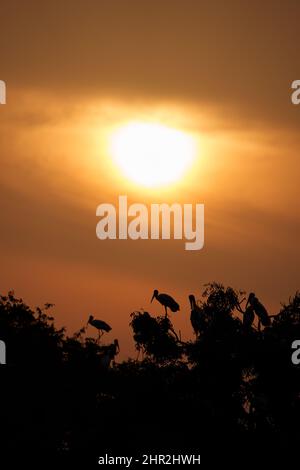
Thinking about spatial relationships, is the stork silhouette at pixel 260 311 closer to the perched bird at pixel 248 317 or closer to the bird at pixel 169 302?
the perched bird at pixel 248 317

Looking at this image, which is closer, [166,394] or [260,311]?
[166,394]

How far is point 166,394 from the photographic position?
140 feet

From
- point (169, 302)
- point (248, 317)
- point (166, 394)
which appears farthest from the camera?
point (169, 302)

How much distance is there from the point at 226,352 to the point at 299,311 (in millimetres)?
3860

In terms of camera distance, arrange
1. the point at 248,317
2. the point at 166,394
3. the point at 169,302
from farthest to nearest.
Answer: the point at 169,302 < the point at 248,317 < the point at 166,394

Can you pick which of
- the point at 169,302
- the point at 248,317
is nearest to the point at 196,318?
the point at 248,317

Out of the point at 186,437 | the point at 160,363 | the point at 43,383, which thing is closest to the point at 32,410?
the point at 43,383

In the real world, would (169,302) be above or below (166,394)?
above

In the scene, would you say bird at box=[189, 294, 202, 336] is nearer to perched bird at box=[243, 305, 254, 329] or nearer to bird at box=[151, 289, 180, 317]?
perched bird at box=[243, 305, 254, 329]

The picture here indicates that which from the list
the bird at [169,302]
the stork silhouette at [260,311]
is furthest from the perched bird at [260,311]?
the bird at [169,302]

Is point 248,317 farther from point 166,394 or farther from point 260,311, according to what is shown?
point 166,394

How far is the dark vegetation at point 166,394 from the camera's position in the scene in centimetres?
4084

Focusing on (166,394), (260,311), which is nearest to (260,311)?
(260,311)

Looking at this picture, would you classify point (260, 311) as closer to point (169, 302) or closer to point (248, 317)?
point (248, 317)
